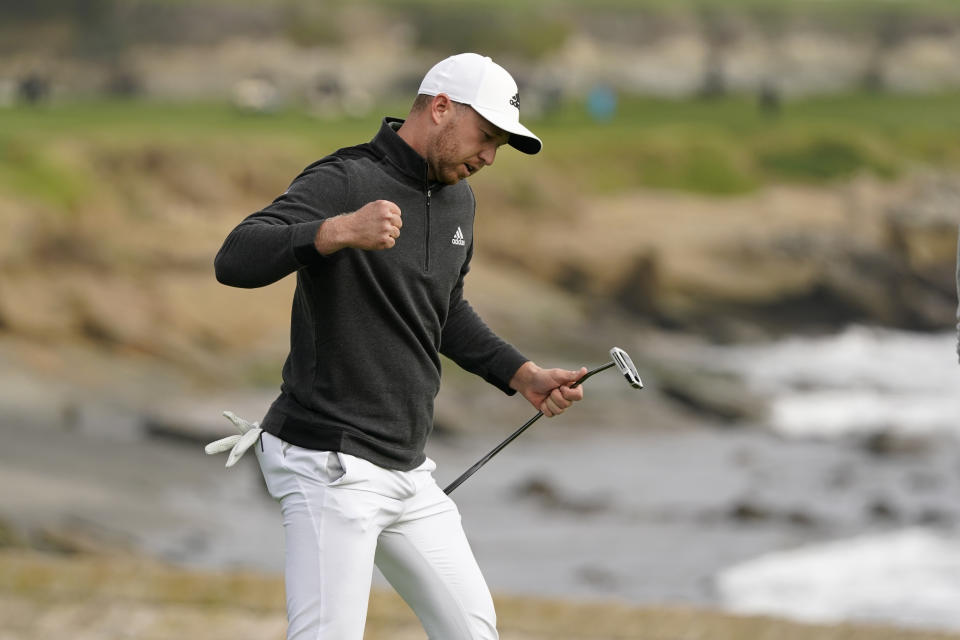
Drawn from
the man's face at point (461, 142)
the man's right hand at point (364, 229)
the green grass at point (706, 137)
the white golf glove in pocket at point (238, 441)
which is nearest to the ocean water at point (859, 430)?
the green grass at point (706, 137)

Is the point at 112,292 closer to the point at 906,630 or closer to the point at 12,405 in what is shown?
the point at 12,405

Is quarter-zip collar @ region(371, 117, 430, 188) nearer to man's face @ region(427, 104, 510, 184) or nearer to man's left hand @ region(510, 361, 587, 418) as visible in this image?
man's face @ region(427, 104, 510, 184)

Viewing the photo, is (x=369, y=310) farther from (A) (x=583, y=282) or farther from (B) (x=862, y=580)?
(A) (x=583, y=282)

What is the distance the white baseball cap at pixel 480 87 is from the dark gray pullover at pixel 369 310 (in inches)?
4.5

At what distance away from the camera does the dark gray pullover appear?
86.9 inches

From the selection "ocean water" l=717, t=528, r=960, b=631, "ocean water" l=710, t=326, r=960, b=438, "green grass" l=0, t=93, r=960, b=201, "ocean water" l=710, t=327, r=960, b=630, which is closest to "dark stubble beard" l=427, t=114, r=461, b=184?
"ocean water" l=717, t=528, r=960, b=631

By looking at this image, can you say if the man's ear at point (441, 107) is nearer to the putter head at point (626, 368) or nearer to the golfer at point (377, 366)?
the golfer at point (377, 366)

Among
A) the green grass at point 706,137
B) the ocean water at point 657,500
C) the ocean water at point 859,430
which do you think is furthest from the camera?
the green grass at point 706,137

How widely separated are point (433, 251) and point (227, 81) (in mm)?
10413

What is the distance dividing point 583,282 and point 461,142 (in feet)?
34.1

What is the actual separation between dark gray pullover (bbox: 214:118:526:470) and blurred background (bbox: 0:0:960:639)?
21.9 feet

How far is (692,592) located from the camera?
9.02m

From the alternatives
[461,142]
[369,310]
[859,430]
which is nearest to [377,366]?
[369,310]

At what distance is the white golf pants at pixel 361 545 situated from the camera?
2.18 meters
